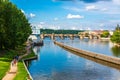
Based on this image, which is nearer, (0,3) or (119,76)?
(119,76)

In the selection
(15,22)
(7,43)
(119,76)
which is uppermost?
(15,22)

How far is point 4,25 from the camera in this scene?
285 ft

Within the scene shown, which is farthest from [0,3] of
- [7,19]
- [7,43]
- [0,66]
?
[0,66]

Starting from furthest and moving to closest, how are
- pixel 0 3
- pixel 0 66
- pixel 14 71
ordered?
pixel 0 3
pixel 0 66
pixel 14 71

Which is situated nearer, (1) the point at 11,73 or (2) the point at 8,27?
(1) the point at 11,73

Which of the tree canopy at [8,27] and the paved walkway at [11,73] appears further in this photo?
the tree canopy at [8,27]

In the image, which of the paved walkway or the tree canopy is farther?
the tree canopy

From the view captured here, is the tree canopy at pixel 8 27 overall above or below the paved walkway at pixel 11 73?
above

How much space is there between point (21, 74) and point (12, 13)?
139 ft

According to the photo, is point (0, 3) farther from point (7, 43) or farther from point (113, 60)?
point (113, 60)

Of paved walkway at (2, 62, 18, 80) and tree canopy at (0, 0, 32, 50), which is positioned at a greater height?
tree canopy at (0, 0, 32, 50)

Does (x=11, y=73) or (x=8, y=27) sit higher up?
(x=8, y=27)

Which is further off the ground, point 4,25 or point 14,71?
point 4,25

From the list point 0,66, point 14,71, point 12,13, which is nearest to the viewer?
point 14,71
